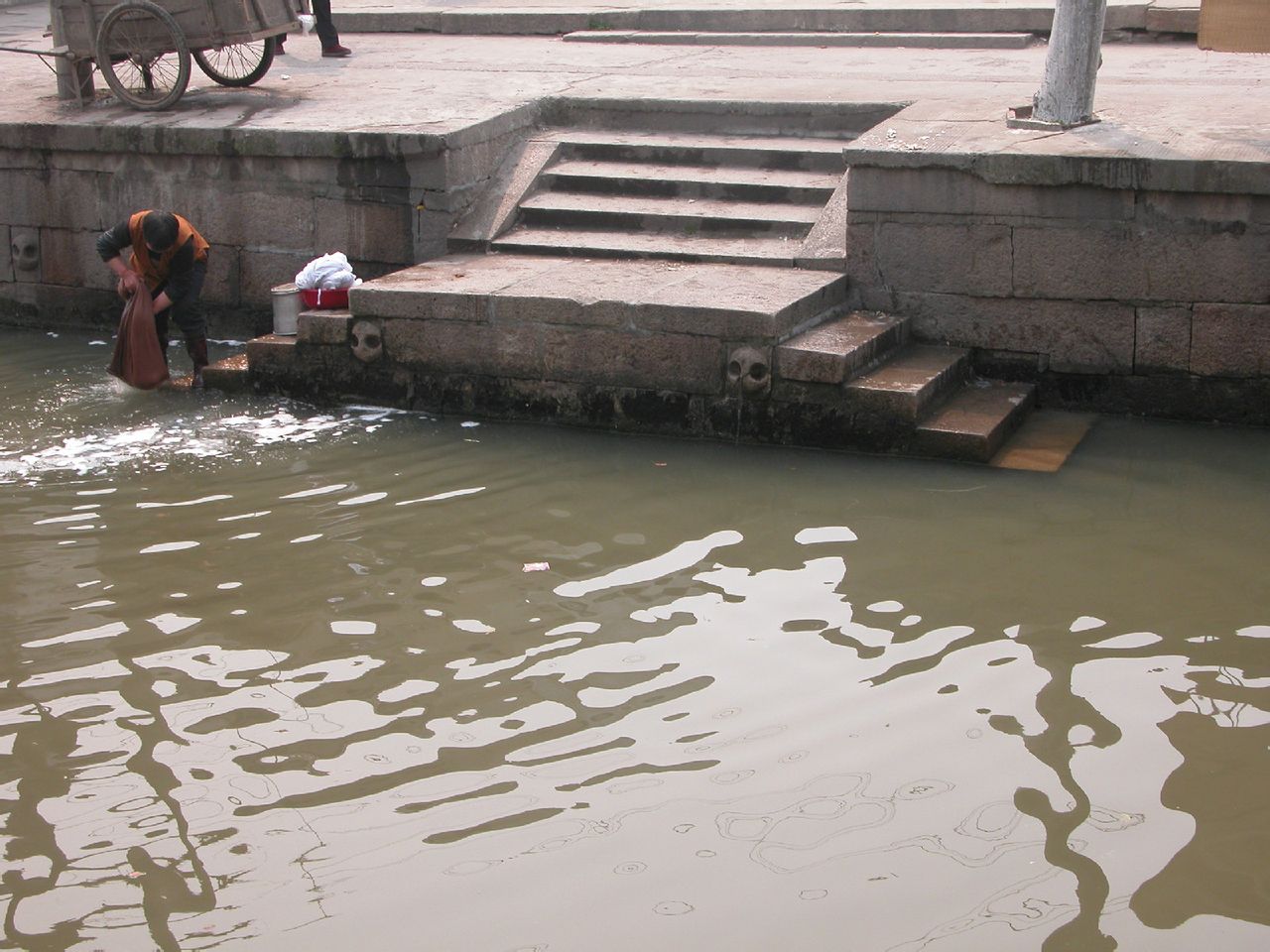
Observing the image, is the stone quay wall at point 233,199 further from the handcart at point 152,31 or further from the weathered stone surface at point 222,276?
the handcart at point 152,31

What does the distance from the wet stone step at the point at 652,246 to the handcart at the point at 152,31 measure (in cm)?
224

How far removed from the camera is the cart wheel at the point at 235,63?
32.9 ft

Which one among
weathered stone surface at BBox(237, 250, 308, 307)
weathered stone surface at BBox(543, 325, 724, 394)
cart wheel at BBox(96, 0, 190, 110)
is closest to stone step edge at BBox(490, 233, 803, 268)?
weathered stone surface at BBox(543, 325, 724, 394)

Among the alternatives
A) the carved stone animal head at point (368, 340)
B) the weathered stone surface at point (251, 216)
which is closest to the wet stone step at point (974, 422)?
the carved stone animal head at point (368, 340)

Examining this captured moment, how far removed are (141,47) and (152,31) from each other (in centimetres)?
13

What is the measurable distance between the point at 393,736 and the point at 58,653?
131cm

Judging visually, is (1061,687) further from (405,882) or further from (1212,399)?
(1212,399)

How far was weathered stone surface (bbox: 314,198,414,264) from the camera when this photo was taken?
28.6ft

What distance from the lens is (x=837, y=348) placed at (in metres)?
6.95

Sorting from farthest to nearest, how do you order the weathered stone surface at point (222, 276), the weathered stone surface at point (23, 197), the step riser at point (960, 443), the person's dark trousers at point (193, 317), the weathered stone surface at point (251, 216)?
the weathered stone surface at point (23, 197), the weathered stone surface at point (222, 276), the weathered stone surface at point (251, 216), the person's dark trousers at point (193, 317), the step riser at point (960, 443)

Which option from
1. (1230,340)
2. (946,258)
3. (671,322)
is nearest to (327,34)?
(671,322)

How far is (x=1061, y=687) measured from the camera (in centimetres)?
462

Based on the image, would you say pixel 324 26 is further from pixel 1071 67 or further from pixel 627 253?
pixel 1071 67

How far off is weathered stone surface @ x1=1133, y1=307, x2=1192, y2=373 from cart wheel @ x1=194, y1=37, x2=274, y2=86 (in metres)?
5.70
